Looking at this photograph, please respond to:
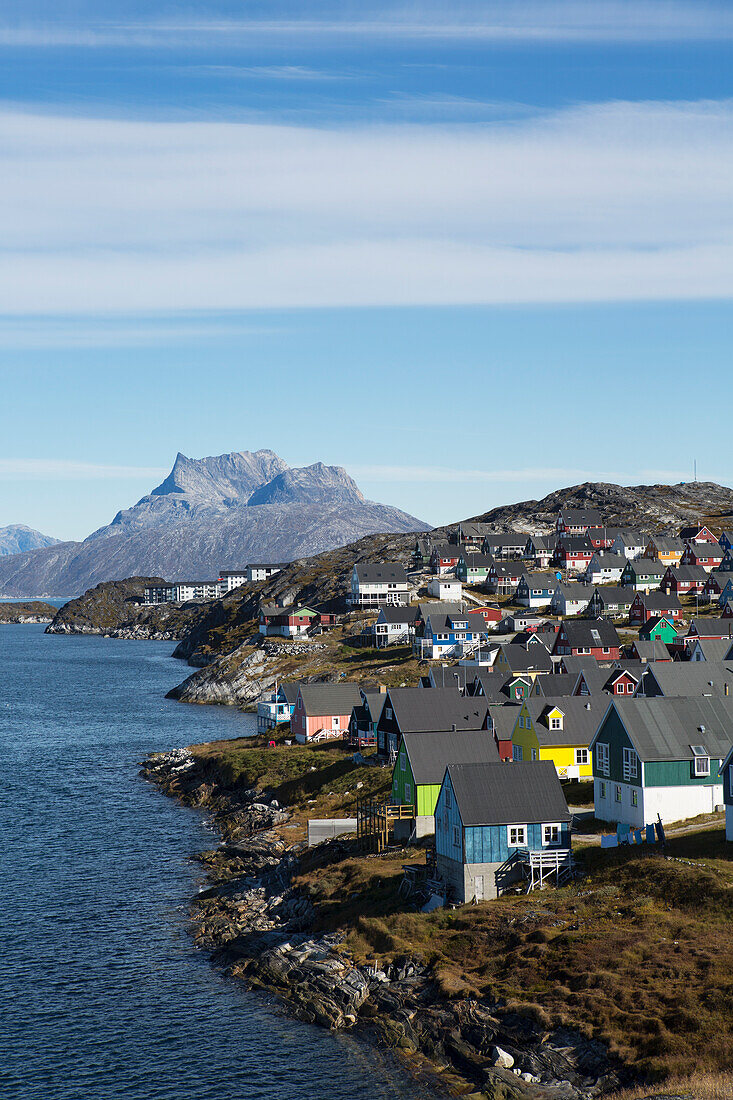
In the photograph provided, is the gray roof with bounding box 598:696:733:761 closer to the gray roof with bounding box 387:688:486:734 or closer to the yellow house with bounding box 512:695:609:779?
the yellow house with bounding box 512:695:609:779

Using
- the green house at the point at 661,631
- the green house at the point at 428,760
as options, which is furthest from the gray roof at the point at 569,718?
the green house at the point at 661,631

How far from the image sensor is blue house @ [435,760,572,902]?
54500mm

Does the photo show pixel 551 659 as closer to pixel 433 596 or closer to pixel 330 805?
pixel 330 805

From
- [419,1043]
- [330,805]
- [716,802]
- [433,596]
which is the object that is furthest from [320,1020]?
[433,596]

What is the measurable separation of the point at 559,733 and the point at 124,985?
36.6m

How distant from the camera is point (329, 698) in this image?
4245 inches

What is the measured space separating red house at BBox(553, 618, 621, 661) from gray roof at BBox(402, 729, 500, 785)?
219ft

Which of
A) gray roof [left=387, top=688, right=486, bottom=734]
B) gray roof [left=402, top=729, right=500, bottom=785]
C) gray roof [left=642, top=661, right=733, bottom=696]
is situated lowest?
gray roof [left=402, top=729, right=500, bottom=785]

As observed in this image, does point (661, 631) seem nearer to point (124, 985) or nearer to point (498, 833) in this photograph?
point (498, 833)

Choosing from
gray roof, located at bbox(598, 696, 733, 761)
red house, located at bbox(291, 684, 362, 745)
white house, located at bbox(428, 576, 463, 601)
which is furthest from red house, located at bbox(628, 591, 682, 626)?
gray roof, located at bbox(598, 696, 733, 761)

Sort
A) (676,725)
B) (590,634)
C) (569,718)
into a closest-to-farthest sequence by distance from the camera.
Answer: (676,725)
(569,718)
(590,634)

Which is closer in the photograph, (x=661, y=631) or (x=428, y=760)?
(x=428, y=760)

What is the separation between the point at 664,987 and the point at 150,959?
2678cm

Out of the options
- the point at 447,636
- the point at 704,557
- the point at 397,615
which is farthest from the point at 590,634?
the point at 704,557
